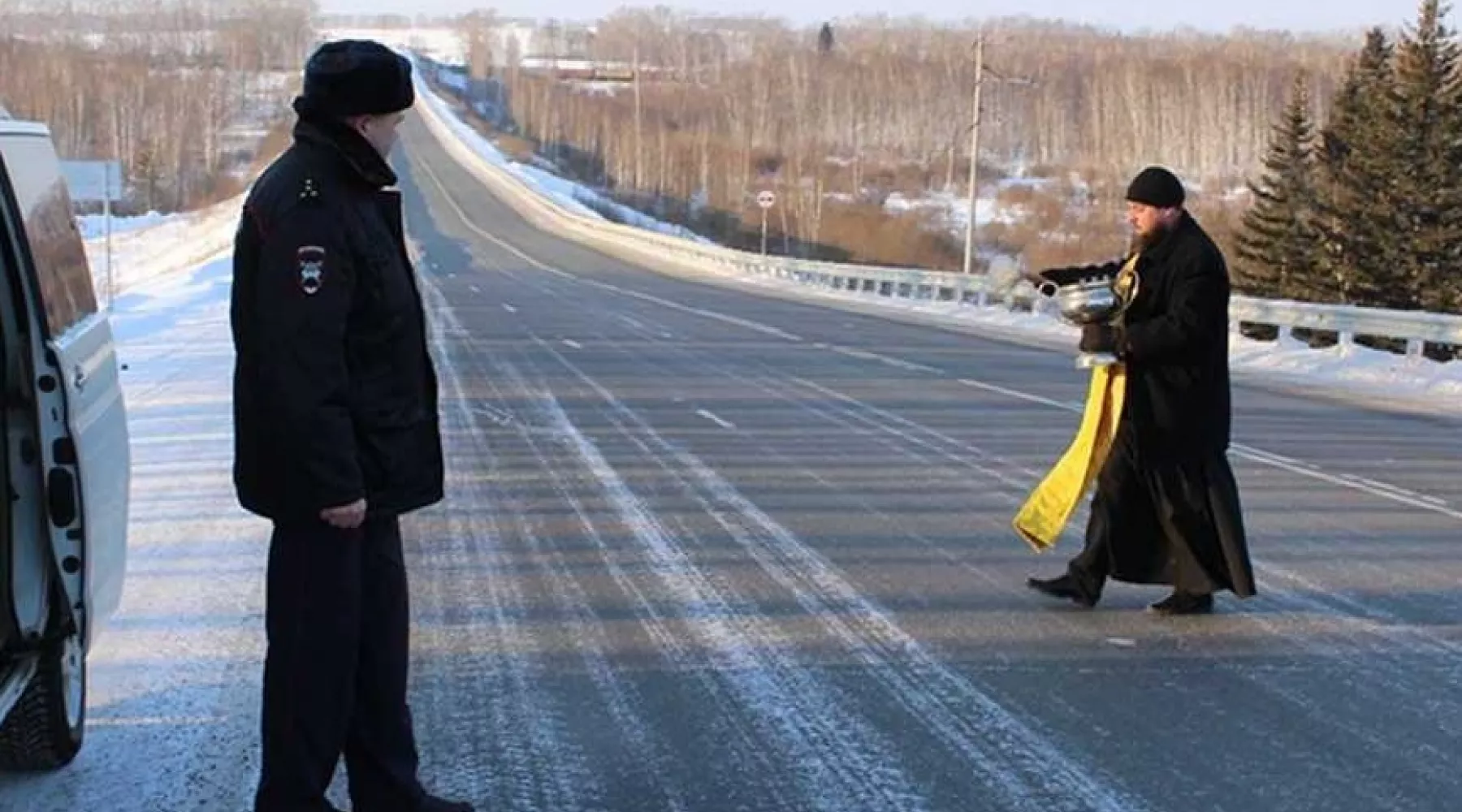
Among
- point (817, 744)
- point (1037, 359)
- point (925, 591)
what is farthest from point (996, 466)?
point (1037, 359)

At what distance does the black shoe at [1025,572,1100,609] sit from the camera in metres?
7.10

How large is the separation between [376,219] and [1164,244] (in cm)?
400

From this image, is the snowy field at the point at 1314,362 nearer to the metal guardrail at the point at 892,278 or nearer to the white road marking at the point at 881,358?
the metal guardrail at the point at 892,278

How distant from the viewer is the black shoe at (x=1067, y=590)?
7.10m

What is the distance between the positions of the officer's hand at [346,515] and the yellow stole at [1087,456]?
3.98m

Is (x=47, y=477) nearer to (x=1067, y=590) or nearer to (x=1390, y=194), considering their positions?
(x=1067, y=590)

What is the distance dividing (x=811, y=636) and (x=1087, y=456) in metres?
1.57

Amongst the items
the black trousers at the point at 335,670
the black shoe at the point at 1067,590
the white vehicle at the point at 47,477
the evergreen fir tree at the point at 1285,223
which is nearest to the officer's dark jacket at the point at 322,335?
the black trousers at the point at 335,670

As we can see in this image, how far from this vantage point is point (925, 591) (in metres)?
7.34

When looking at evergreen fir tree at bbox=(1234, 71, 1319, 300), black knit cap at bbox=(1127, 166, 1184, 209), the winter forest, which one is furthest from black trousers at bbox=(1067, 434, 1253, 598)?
evergreen fir tree at bbox=(1234, 71, 1319, 300)

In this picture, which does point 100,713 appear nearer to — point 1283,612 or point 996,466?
point 1283,612

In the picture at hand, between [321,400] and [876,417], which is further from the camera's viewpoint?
[876,417]

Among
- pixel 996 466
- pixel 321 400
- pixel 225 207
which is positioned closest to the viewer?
pixel 321 400

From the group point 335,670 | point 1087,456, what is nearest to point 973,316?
point 1087,456
